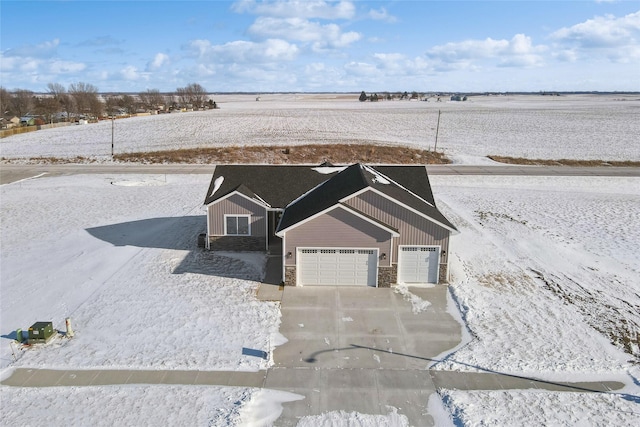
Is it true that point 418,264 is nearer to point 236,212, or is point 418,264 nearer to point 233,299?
point 233,299

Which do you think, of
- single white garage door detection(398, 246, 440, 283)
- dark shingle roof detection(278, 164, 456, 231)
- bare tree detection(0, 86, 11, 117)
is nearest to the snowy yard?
single white garage door detection(398, 246, 440, 283)

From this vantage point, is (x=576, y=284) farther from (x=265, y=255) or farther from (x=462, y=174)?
(x=462, y=174)

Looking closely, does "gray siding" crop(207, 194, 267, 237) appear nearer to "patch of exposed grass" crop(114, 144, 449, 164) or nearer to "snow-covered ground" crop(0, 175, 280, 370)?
"snow-covered ground" crop(0, 175, 280, 370)

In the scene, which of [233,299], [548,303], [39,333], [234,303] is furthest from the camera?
[233,299]

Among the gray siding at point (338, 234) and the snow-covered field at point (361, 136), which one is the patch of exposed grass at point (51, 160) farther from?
the gray siding at point (338, 234)

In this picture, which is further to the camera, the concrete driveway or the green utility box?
the green utility box

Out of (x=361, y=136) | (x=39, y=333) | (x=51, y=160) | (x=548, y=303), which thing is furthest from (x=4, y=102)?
(x=548, y=303)
